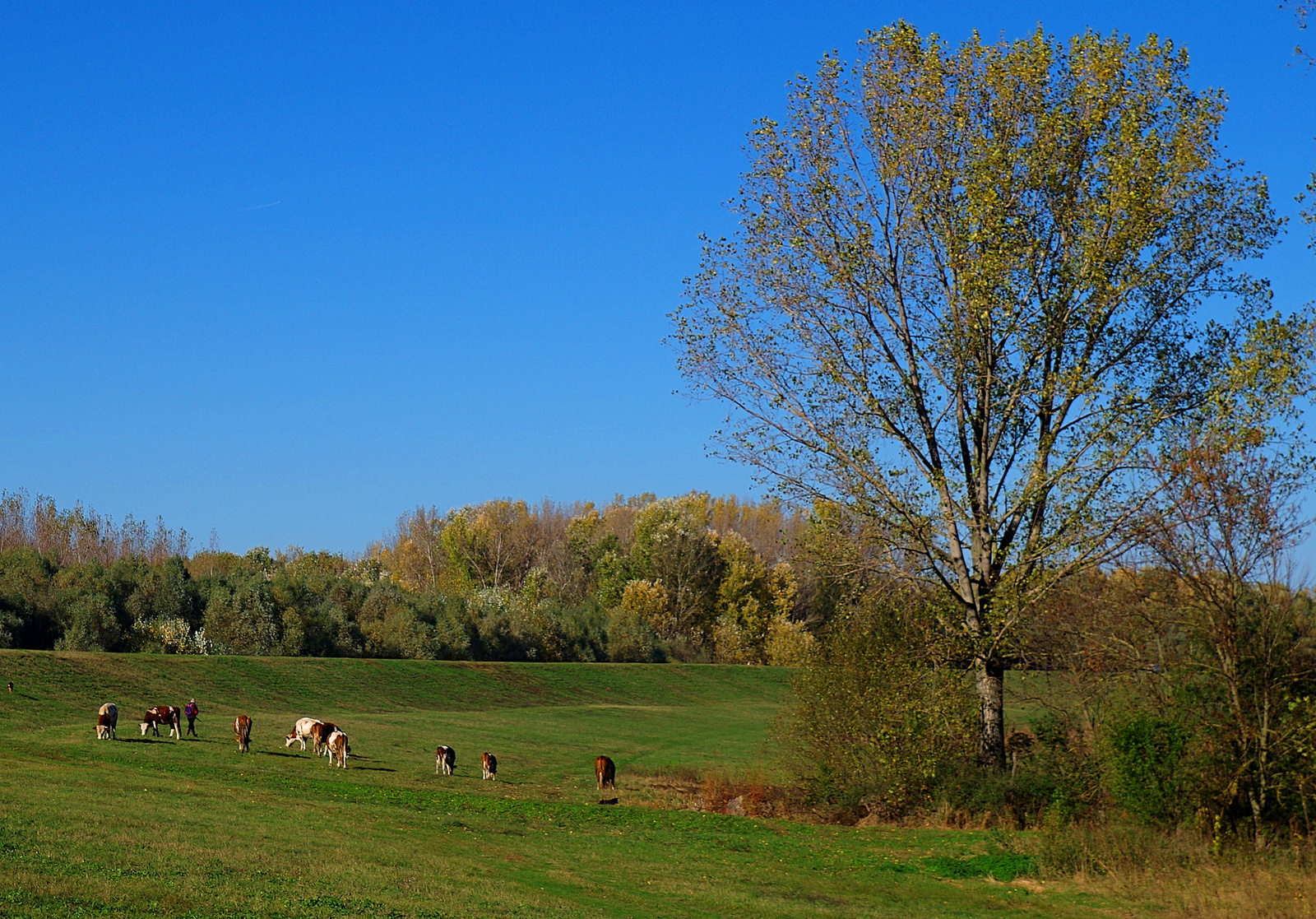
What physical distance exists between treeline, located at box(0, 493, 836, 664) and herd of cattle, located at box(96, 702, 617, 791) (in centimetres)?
669

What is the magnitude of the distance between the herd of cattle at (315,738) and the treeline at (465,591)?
6.69 meters

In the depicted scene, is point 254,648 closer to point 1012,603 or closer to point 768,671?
point 768,671

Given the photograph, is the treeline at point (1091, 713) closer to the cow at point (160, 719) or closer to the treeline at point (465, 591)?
the treeline at point (465, 591)

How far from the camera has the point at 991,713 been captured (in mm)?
27031

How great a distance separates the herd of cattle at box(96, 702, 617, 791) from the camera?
3278cm

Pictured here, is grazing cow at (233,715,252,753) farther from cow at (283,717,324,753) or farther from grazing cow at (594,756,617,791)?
grazing cow at (594,756,617,791)

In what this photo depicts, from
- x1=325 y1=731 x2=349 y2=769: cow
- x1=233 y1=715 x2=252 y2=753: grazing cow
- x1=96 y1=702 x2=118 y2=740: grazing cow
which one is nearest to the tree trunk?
x1=325 y1=731 x2=349 y2=769: cow

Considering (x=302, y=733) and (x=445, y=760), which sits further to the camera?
(x=302, y=733)

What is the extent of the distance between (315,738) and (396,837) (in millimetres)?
14610

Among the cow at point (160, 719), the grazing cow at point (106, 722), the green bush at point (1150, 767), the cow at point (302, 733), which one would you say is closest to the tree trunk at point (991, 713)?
the green bush at point (1150, 767)

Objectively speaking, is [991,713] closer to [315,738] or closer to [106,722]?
[315,738]

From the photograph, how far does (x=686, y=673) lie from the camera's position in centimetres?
8144

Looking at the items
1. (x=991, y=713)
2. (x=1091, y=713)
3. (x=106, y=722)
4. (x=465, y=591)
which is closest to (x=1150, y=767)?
(x=1091, y=713)

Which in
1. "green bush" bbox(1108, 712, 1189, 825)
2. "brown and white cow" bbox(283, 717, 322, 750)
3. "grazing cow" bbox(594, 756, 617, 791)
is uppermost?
"green bush" bbox(1108, 712, 1189, 825)
